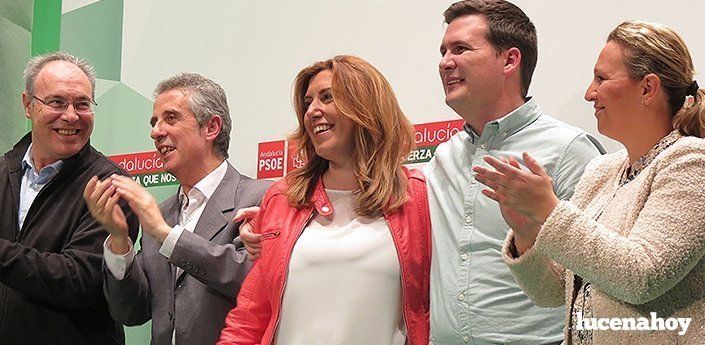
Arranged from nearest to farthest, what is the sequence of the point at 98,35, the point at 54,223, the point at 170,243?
1. the point at 170,243
2. the point at 54,223
3. the point at 98,35

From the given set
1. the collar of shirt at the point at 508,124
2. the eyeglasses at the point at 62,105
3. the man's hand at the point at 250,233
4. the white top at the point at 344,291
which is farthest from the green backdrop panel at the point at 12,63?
the collar of shirt at the point at 508,124

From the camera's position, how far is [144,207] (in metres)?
2.84

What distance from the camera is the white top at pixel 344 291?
7.67 feet

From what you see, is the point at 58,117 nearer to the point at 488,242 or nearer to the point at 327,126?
the point at 327,126

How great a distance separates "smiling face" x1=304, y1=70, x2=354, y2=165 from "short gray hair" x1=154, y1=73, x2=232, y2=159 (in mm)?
816

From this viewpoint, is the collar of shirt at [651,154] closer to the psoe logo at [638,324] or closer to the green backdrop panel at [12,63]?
the psoe logo at [638,324]

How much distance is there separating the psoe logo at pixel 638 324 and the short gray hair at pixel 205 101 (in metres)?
1.89

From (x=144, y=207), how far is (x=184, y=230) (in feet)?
0.49

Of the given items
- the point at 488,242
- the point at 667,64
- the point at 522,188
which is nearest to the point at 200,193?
the point at 488,242

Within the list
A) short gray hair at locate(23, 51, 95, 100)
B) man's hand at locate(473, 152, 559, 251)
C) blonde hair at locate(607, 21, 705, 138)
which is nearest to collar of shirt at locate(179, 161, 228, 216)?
short gray hair at locate(23, 51, 95, 100)

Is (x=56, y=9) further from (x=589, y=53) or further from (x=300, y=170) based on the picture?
(x=589, y=53)

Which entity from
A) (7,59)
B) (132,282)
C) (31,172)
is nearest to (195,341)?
(132,282)

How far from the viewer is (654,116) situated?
6.00 ft

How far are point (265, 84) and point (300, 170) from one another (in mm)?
1412
